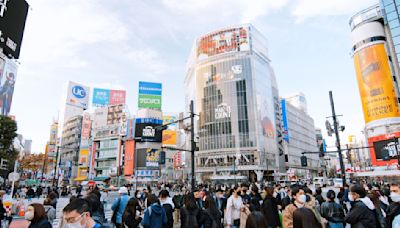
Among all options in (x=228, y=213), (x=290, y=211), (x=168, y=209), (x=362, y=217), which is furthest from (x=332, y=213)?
(x=168, y=209)

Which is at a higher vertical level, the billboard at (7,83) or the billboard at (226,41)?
the billboard at (226,41)

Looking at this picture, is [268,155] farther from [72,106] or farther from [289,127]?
[72,106]

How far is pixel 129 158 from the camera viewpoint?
70.8 meters

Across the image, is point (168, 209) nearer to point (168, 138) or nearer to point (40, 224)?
point (40, 224)

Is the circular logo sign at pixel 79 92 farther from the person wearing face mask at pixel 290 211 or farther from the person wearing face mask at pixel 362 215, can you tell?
the person wearing face mask at pixel 362 215

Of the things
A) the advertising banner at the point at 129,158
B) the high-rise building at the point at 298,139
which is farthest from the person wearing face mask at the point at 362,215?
the high-rise building at the point at 298,139

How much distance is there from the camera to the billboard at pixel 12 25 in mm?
22219

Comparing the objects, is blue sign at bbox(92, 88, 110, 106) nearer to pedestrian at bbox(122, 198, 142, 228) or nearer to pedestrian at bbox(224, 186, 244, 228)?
pedestrian at bbox(224, 186, 244, 228)

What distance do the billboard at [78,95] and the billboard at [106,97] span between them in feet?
15.6

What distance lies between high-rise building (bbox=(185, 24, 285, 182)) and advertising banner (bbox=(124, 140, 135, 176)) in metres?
17.8

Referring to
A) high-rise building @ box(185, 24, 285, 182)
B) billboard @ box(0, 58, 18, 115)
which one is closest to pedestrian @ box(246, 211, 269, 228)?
billboard @ box(0, 58, 18, 115)

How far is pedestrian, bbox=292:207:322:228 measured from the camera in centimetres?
275

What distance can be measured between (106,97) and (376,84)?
80830mm

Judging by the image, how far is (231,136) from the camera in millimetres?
65188
